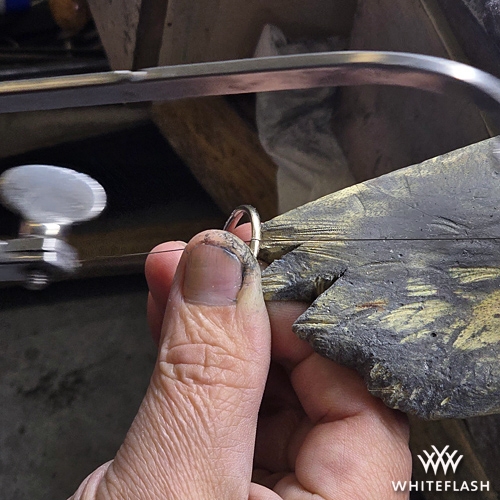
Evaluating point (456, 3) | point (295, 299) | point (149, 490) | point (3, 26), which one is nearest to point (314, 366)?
point (295, 299)

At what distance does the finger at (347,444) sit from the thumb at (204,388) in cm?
8

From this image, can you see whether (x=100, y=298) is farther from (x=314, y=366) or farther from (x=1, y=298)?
(x=314, y=366)

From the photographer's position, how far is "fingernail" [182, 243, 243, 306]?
0.45 m

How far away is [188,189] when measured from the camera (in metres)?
0.53

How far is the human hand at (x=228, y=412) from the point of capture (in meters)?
0.42

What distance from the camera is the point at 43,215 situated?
16.6 inches

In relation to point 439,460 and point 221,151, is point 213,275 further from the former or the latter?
point 439,460

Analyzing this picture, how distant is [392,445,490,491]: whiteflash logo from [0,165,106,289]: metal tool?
0.48 meters

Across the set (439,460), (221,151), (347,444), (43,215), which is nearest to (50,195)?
(43,215)

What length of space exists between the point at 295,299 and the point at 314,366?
9 cm

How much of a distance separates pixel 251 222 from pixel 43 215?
0.67 feet

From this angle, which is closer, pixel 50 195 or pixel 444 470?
pixel 50 195

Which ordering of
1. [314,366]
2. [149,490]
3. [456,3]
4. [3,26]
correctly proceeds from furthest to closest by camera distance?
1. [3,26]
2. [456,3]
3. [314,366]
4. [149,490]

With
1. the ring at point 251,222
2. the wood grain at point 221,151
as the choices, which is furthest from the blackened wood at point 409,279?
the wood grain at point 221,151
